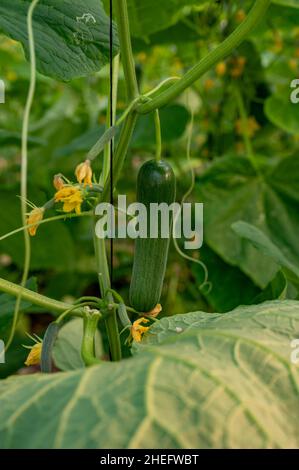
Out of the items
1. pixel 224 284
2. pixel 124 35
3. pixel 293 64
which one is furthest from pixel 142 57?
pixel 124 35

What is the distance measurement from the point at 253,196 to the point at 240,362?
4.02 feet

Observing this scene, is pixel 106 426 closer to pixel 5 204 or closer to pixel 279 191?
pixel 279 191

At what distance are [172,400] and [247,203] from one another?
4.27 feet

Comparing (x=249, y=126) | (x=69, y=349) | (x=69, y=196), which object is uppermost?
(x=249, y=126)

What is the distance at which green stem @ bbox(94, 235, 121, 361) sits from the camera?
1004 mm

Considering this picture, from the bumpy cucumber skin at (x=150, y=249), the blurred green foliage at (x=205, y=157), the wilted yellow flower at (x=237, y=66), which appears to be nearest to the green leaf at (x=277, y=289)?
the blurred green foliage at (x=205, y=157)

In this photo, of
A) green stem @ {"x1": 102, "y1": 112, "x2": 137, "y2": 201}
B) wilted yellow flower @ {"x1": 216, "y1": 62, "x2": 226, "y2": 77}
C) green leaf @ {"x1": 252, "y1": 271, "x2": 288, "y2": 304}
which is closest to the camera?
green stem @ {"x1": 102, "y1": 112, "x2": 137, "y2": 201}

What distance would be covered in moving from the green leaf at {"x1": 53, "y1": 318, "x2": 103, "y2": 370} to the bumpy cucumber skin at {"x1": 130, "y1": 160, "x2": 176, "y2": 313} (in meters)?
0.32

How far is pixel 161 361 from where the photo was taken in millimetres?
731

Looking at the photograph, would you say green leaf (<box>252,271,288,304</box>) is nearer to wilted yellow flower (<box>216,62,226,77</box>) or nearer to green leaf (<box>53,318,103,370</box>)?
green leaf (<box>53,318,103,370</box>)

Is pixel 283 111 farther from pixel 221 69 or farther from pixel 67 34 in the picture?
pixel 67 34

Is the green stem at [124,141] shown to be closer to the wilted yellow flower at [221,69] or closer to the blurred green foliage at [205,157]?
the blurred green foliage at [205,157]

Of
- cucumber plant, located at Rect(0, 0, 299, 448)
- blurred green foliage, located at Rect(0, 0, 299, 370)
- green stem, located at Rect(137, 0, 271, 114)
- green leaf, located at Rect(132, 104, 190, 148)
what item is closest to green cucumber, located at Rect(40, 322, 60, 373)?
cucumber plant, located at Rect(0, 0, 299, 448)

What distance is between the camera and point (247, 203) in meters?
1.95
